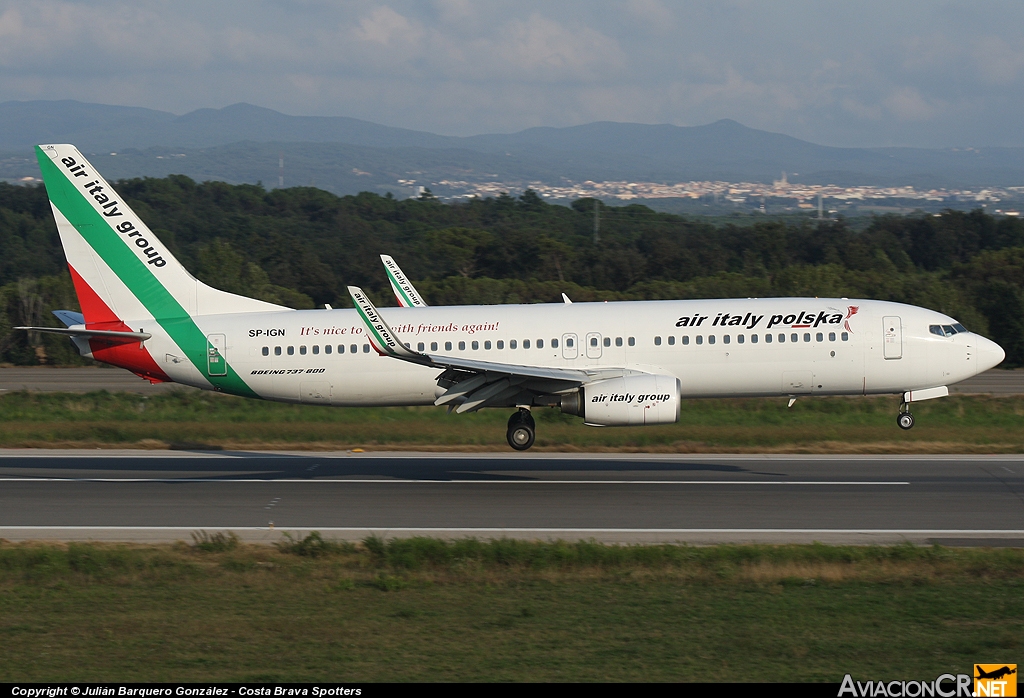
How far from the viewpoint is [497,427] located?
103 feet

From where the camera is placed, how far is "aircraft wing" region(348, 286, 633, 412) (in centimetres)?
2402

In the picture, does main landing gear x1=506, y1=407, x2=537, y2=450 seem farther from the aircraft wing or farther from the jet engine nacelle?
the jet engine nacelle

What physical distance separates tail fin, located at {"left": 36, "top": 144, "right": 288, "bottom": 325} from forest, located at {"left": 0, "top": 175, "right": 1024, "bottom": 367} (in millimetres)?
28781

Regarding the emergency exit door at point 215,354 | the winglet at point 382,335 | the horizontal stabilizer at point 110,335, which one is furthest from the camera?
the emergency exit door at point 215,354

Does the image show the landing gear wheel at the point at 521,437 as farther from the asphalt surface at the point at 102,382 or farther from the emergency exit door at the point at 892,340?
the asphalt surface at the point at 102,382

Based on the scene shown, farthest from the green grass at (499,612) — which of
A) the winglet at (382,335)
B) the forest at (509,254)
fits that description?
the forest at (509,254)

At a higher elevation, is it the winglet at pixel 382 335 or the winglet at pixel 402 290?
the winglet at pixel 402 290

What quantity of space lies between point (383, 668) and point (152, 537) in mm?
8850

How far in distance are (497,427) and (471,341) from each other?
18.0 feet

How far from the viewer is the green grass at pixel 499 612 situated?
11305 mm

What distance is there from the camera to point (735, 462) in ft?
86.9

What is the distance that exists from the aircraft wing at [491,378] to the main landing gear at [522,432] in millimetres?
908

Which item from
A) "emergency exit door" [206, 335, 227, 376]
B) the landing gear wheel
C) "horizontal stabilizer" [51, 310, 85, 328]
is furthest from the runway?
"horizontal stabilizer" [51, 310, 85, 328]

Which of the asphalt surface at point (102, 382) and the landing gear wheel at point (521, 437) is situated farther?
the asphalt surface at point (102, 382)
